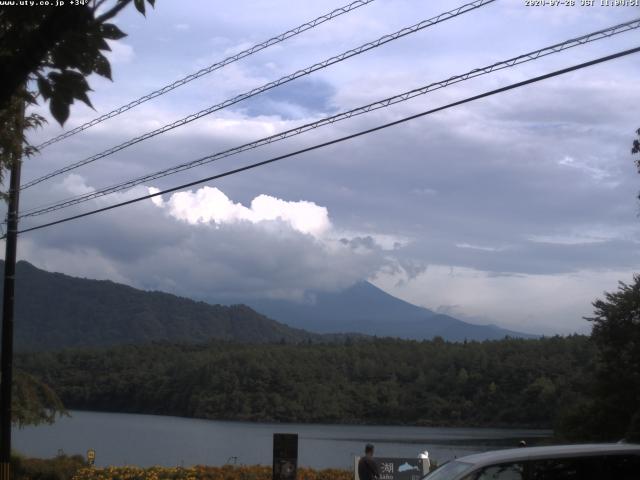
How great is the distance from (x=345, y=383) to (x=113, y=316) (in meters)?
114

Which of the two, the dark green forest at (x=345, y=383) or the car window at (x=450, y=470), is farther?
the dark green forest at (x=345, y=383)

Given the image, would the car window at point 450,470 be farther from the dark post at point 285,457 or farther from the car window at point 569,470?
the dark post at point 285,457

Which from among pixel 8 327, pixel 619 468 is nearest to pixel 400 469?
pixel 619 468

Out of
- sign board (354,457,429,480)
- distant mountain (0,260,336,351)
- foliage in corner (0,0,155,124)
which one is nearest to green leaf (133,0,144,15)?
foliage in corner (0,0,155,124)

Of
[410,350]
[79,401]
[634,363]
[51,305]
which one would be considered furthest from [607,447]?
[51,305]

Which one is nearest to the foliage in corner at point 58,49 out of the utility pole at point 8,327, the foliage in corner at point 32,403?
the utility pole at point 8,327

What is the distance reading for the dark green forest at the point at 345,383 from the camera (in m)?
42.4

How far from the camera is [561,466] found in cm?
889

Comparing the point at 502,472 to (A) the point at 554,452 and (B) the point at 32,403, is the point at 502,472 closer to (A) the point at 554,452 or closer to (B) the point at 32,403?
(A) the point at 554,452

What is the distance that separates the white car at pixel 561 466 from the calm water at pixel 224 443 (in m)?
12.4

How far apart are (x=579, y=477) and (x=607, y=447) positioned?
0.48m

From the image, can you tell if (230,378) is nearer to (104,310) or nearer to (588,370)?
(588,370)

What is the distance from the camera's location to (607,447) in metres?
9.05

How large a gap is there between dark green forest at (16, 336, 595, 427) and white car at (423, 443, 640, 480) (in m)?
31.6
